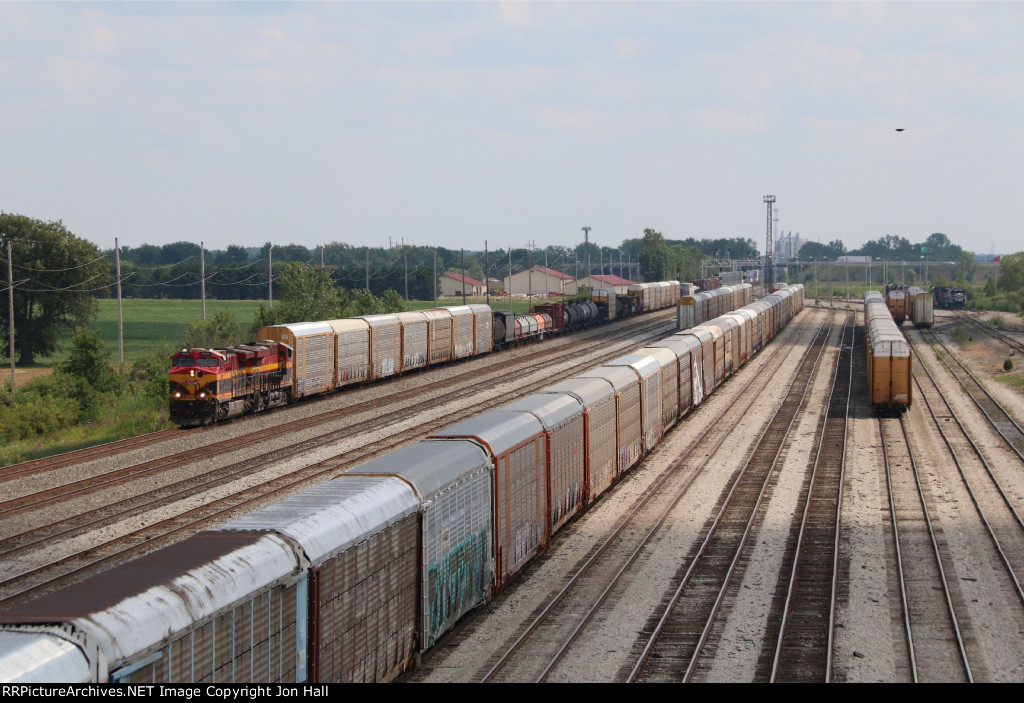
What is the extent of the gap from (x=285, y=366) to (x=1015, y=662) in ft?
102

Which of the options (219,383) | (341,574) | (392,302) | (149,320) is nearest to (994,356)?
(392,302)

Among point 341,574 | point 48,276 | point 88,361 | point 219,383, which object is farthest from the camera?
point 48,276

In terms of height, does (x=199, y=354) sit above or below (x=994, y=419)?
above

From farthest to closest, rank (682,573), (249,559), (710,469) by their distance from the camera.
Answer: (710,469)
(682,573)
(249,559)

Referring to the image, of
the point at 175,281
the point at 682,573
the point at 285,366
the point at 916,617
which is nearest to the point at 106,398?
the point at 285,366

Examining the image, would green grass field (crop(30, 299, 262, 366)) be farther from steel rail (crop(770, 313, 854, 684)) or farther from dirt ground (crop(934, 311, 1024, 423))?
dirt ground (crop(934, 311, 1024, 423))

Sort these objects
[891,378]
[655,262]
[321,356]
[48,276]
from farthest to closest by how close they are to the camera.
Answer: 1. [655,262]
2. [48,276]
3. [321,356]
4. [891,378]

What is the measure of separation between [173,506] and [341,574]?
14948mm

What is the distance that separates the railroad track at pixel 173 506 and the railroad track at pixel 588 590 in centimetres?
926

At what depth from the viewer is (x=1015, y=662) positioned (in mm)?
14727

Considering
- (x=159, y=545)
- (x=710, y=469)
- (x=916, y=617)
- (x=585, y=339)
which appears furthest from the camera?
(x=585, y=339)

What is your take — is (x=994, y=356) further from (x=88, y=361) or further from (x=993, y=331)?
(x=88, y=361)

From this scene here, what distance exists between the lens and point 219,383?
3516cm

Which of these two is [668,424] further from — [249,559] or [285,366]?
[249,559]
